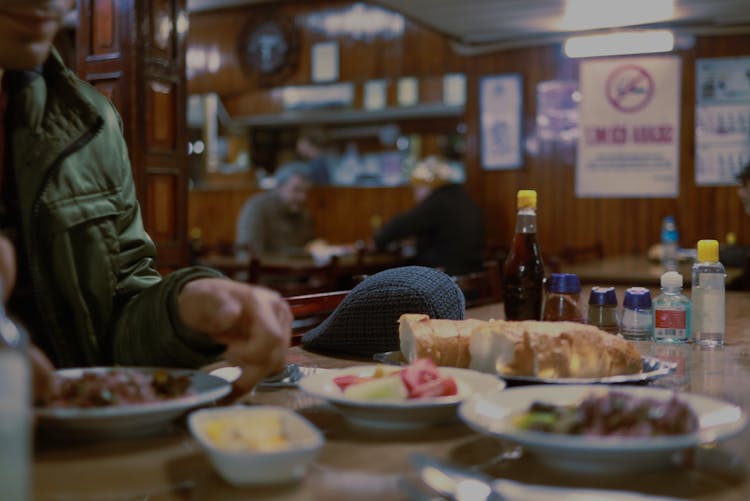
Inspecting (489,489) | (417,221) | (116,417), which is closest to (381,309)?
(116,417)

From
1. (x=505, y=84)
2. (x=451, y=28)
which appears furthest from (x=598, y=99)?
(x=451, y=28)

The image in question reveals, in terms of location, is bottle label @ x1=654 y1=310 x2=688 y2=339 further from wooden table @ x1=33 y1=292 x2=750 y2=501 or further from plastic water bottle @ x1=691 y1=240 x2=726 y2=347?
wooden table @ x1=33 y1=292 x2=750 y2=501

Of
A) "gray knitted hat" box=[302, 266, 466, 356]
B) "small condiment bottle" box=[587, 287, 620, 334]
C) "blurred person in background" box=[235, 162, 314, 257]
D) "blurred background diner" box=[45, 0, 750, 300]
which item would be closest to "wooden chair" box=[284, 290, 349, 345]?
"gray knitted hat" box=[302, 266, 466, 356]

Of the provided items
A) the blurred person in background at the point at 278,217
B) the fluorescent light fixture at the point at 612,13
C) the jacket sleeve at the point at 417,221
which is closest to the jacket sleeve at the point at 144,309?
the jacket sleeve at the point at 417,221

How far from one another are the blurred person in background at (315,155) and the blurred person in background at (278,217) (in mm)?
1553

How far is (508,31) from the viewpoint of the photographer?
7.86 m

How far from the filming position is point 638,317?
2.07m

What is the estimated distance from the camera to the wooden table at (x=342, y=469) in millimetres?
876

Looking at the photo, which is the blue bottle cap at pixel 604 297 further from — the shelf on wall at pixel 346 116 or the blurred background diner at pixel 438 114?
the shelf on wall at pixel 346 116

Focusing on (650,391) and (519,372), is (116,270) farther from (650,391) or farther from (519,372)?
(650,391)

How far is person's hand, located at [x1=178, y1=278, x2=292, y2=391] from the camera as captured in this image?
1.11 meters

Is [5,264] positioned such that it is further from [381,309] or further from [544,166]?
[544,166]

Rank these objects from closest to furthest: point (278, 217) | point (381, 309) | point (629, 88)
→ point (381, 309), point (629, 88), point (278, 217)

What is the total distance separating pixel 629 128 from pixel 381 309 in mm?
6611
